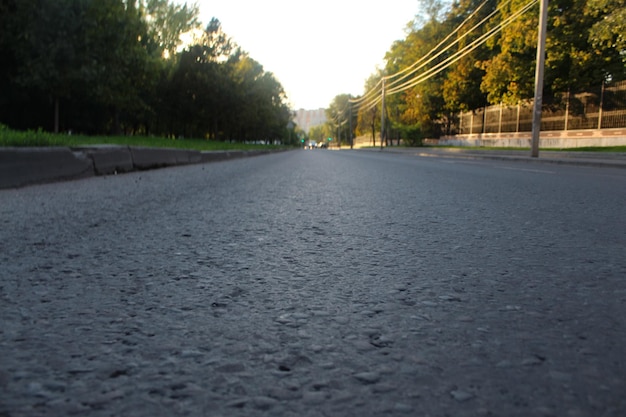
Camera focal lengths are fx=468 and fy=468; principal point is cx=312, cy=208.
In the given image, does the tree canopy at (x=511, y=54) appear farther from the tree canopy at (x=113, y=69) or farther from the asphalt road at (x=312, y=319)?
the asphalt road at (x=312, y=319)

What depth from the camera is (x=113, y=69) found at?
25188 mm

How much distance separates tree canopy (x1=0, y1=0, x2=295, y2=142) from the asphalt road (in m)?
12.6

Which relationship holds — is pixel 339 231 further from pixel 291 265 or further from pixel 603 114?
pixel 603 114

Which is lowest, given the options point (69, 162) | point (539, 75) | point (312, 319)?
point (312, 319)

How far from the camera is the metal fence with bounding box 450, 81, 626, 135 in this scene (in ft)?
80.7

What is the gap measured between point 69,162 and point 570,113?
1131 inches

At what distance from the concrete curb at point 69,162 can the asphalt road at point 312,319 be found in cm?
316

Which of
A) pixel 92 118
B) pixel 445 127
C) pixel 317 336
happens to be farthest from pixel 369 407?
pixel 445 127

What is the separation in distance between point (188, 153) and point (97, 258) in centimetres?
1243

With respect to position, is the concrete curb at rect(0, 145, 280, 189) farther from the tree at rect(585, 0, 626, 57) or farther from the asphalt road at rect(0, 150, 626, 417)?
the tree at rect(585, 0, 626, 57)

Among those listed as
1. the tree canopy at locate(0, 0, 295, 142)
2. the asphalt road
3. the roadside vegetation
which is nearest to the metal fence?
the roadside vegetation

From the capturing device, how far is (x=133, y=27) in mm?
25672

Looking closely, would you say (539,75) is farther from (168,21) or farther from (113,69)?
(168,21)

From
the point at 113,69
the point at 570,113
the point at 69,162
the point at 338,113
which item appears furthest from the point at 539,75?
the point at 338,113
